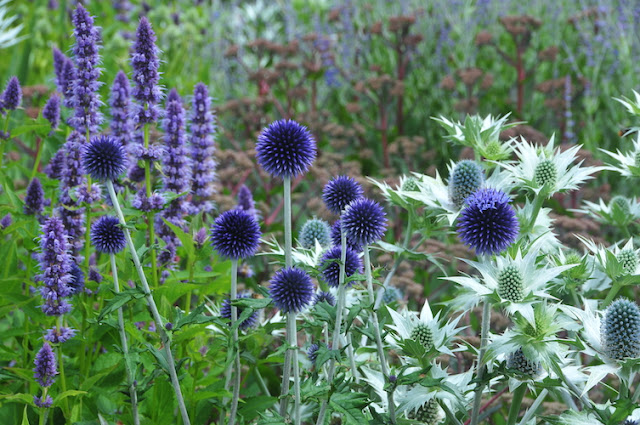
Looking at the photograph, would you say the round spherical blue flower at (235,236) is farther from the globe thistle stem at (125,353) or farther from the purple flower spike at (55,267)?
the purple flower spike at (55,267)

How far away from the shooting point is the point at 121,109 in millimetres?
3090

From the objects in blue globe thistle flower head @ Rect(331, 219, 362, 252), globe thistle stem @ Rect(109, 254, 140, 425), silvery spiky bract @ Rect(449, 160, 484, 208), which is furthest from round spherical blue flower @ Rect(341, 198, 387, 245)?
globe thistle stem @ Rect(109, 254, 140, 425)

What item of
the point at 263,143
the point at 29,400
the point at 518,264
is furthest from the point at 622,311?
the point at 29,400

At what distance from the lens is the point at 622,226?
3.05m

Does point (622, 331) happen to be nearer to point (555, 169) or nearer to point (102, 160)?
point (555, 169)

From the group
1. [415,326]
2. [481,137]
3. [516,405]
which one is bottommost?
[516,405]

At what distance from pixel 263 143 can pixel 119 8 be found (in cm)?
661

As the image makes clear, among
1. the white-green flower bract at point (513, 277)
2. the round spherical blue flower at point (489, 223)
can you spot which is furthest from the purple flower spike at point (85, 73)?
the white-green flower bract at point (513, 277)

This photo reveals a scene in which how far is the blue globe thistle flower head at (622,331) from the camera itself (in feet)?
7.06

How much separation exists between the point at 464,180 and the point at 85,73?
1485 mm

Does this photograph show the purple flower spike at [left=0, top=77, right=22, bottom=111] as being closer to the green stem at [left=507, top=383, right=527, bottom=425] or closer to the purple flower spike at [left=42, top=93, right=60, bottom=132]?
the purple flower spike at [left=42, top=93, right=60, bottom=132]

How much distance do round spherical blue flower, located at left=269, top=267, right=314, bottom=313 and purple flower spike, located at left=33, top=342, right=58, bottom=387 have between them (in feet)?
2.73

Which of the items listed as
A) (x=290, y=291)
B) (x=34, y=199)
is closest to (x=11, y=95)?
(x=34, y=199)

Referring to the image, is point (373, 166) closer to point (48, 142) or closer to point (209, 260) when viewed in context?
point (209, 260)
